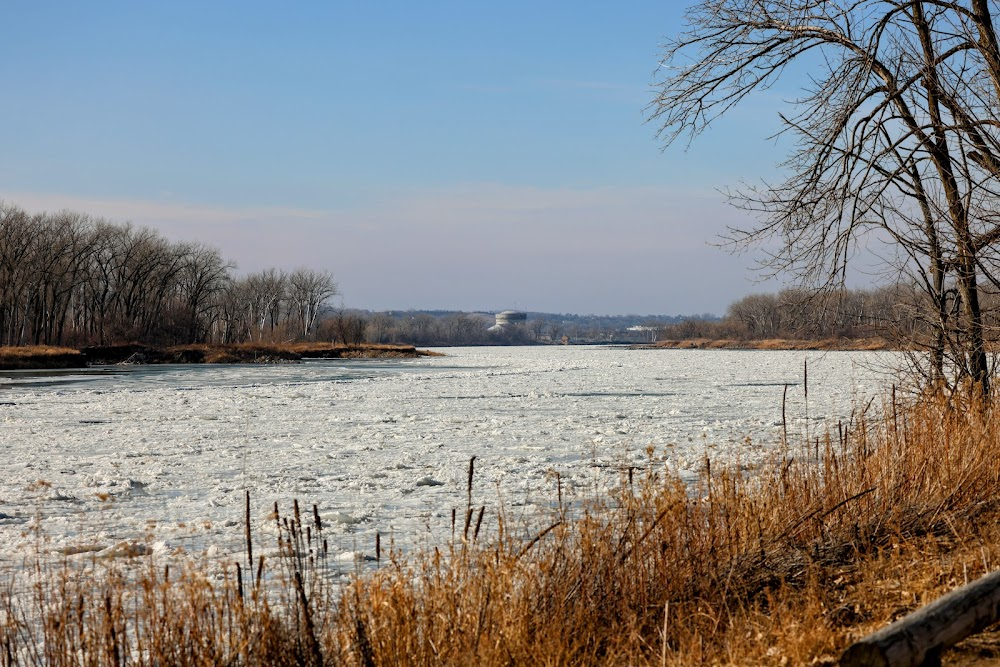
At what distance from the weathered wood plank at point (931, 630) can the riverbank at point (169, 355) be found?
47885 mm

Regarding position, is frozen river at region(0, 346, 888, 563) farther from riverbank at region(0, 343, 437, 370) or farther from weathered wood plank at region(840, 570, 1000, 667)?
riverbank at region(0, 343, 437, 370)

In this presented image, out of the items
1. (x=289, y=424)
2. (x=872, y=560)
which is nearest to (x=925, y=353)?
(x=872, y=560)

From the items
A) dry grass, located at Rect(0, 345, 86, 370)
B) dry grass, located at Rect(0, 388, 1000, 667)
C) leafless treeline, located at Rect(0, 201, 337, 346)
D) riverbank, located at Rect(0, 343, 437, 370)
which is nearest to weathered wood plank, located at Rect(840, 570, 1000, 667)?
dry grass, located at Rect(0, 388, 1000, 667)

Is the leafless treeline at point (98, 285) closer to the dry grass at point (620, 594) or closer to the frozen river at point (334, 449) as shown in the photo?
the frozen river at point (334, 449)

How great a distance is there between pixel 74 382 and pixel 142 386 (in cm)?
410

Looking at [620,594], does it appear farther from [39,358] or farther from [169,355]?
[169,355]

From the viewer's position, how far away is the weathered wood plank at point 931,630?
3.09 metres

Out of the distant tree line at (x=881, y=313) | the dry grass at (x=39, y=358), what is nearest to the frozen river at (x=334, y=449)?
the distant tree line at (x=881, y=313)

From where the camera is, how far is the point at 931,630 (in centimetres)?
325

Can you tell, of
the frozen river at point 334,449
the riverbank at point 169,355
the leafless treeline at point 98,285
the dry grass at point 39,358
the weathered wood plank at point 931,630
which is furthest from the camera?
the leafless treeline at point 98,285

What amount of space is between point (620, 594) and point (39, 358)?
157 ft

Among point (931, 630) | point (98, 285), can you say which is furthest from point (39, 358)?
point (931, 630)

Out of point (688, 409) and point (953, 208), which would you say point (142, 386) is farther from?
point (953, 208)

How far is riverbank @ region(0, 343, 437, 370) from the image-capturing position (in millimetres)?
44844
